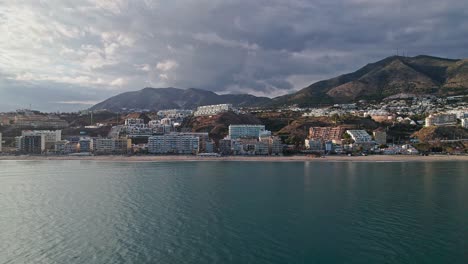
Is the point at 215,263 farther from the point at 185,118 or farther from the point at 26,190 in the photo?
the point at 185,118

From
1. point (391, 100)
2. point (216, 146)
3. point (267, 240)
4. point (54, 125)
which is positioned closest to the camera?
point (267, 240)

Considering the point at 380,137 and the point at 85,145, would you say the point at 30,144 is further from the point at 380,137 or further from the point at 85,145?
the point at 380,137

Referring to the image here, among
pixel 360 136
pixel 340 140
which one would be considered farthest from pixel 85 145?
pixel 360 136

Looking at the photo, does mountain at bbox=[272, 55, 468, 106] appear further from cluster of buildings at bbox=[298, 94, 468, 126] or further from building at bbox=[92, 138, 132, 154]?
building at bbox=[92, 138, 132, 154]

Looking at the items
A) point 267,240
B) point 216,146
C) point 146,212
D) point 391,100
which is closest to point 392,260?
point 267,240

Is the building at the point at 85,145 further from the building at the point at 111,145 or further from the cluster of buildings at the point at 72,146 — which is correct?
the building at the point at 111,145

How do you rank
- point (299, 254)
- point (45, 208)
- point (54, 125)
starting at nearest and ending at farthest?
point (299, 254) < point (45, 208) < point (54, 125)

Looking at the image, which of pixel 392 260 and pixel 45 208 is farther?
pixel 45 208
